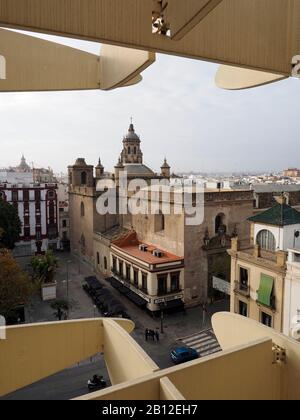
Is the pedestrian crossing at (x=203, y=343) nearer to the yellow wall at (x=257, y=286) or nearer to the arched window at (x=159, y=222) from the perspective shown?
the yellow wall at (x=257, y=286)

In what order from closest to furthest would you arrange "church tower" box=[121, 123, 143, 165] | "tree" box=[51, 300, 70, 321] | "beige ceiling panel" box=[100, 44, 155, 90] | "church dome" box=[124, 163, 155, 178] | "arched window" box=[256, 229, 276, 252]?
"beige ceiling panel" box=[100, 44, 155, 90]
"arched window" box=[256, 229, 276, 252]
"tree" box=[51, 300, 70, 321]
"church dome" box=[124, 163, 155, 178]
"church tower" box=[121, 123, 143, 165]

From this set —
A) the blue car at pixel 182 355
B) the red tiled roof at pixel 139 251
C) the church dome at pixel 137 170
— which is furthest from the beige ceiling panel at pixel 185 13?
the church dome at pixel 137 170

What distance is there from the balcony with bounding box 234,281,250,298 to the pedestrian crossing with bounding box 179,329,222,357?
3.10m

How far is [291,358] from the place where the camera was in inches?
256

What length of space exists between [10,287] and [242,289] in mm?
12221

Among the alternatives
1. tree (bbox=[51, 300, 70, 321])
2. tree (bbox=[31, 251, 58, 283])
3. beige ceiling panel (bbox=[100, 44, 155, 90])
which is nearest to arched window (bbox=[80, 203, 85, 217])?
tree (bbox=[31, 251, 58, 283])

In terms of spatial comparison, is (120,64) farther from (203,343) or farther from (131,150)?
(131,150)

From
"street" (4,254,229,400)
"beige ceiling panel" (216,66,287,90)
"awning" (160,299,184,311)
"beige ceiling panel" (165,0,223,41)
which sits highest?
"beige ceiling panel" (216,66,287,90)

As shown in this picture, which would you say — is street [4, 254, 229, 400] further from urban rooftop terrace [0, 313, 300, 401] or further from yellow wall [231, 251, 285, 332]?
→ urban rooftop terrace [0, 313, 300, 401]

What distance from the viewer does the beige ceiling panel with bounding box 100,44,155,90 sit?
6.34m

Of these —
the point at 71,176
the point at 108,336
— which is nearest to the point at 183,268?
the point at 108,336

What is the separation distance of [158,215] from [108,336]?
19335 mm

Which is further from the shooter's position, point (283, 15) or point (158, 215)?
point (158, 215)

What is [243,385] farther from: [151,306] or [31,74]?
[151,306]
